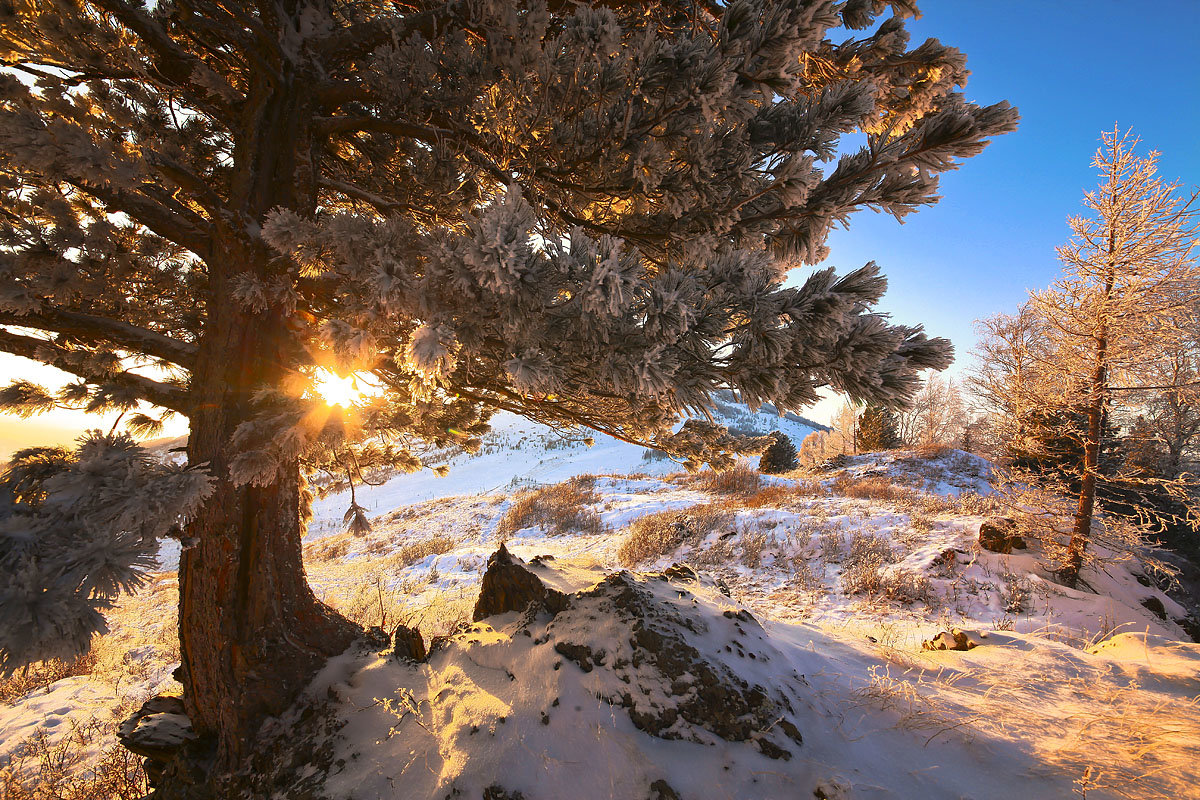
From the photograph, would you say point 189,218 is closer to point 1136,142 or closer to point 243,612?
point 243,612

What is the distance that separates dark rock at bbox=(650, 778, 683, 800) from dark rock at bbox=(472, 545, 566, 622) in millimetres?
1322

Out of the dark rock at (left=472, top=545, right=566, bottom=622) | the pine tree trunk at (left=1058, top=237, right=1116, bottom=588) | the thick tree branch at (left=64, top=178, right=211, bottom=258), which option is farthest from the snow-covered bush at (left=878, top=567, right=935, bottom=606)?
the thick tree branch at (left=64, top=178, right=211, bottom=258)

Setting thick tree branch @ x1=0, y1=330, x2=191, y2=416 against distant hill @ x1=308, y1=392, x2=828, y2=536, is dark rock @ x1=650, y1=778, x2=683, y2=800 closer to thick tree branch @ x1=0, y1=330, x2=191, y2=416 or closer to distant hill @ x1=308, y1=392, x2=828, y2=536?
thick tree branch @ x1=0, y1=330, x2=191, y2=416

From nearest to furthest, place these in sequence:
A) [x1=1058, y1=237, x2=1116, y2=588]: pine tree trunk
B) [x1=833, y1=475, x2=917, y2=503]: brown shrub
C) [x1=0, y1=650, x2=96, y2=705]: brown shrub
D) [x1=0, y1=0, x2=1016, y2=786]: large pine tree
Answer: [x1=0, y1=0, x2=1016, y2=786]: large pine tree < [x1=0, y1=650, x2=96, y2=705]: brown shrub < [x1=1058, y1=237, x2=1116, y2=588]: pine tree trunk < [x1=833, y1=475, x2=917, y2=503]: brown shrub

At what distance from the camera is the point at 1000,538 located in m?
7.25

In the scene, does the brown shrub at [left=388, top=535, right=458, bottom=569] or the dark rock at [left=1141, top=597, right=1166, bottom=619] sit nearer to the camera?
the dark rock at [left=1141, top=597, right=1166, bottom=619]

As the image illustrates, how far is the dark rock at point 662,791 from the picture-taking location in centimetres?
182

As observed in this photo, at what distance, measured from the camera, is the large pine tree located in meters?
1.65

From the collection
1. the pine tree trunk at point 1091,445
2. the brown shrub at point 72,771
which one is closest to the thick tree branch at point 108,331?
the brown shrub at point 72,771

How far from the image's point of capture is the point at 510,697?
237cm

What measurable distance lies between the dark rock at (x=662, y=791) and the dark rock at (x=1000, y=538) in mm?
8405

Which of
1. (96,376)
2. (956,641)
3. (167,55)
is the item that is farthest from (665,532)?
(167,55)

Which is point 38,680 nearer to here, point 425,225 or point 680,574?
point 425,225

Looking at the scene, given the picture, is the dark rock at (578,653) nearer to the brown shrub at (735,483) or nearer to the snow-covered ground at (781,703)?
the snow-covered ground at (781,703)
